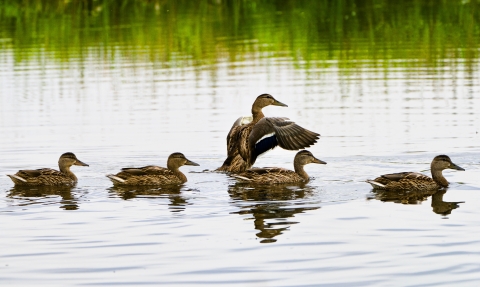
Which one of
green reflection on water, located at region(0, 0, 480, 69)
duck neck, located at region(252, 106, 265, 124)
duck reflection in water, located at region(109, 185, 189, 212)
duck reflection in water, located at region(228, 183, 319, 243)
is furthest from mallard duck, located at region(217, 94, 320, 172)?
green reflection on water, located at region(0, 0, 480, 69)

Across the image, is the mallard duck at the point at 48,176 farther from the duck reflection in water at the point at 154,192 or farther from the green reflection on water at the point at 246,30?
the green reflection on water at the point at 246,30

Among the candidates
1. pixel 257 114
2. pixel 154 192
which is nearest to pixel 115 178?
pixel 154 192

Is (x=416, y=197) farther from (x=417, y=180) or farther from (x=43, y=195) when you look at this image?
(x=43, y=195)

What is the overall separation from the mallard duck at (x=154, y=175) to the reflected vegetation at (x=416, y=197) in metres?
2.63

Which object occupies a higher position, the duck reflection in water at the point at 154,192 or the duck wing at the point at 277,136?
the duck wing at the point at 277,136

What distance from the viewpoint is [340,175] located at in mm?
13141

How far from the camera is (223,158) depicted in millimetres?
14922

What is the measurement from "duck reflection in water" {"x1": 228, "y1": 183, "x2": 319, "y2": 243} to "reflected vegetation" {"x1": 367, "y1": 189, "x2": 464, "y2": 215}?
841 millimetres

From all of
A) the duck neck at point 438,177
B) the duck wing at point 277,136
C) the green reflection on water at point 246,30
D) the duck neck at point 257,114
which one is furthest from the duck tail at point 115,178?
the green reflection on water at point 246,30

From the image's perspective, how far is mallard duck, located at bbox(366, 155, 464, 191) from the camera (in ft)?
39.9

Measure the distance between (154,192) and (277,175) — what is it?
155cm

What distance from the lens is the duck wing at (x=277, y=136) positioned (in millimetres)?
13547

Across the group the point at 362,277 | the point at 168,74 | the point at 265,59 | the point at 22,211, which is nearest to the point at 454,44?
the point at 265,59

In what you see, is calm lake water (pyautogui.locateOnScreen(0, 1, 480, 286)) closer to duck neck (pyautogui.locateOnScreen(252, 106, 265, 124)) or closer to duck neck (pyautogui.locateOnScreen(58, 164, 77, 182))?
duck neck (pyautogui.locateOnScreen(58, 164, 77, 182))
